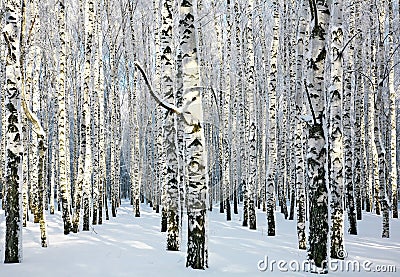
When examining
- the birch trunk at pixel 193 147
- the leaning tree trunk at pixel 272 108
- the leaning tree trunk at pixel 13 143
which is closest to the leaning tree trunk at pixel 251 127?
the leaning tree trunk at pixel 272 108

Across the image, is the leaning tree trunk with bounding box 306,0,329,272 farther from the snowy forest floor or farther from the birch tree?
the birch tree

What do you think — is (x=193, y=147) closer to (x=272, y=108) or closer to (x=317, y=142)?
(x=317, y=142)

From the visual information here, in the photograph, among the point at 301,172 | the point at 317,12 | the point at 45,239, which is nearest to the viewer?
the point at 317,12

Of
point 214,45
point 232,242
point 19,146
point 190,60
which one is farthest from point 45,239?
point 214,45

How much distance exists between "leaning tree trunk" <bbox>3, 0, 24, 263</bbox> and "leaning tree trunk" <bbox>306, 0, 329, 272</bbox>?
491 centimetres

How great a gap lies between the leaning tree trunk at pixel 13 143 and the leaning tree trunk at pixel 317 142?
16.1ft

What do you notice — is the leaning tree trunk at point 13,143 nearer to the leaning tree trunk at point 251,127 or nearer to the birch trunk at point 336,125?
the birch trunk at point 336,125

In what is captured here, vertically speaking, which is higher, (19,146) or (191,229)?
(19,146)

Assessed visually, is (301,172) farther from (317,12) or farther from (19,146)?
(19,146)

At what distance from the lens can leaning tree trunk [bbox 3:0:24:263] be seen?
21.8 feet

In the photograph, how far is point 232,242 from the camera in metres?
9.98

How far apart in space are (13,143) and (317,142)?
5.14 m

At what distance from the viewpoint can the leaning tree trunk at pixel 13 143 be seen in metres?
6.65

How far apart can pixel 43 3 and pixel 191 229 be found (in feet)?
57.7
